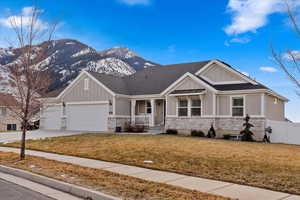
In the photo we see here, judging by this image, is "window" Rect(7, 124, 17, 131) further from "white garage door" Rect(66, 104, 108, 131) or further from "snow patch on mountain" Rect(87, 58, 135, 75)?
"snow patch on mountain" Rect(87, 58, 135, 75)

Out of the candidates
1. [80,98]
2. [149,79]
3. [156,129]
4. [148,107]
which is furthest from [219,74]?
[80,98]

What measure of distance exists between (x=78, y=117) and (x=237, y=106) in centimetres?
1421

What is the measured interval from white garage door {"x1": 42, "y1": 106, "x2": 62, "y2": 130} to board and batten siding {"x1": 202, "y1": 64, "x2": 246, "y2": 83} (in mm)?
14491

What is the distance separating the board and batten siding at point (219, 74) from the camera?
21989mm

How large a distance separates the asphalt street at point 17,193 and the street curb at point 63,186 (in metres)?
0.63

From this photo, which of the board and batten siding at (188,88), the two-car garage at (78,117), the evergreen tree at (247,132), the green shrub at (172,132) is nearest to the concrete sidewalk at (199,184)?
the evergreen tree at (247,132)

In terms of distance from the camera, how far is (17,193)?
21.7 feet

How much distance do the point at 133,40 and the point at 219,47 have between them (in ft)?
38.4

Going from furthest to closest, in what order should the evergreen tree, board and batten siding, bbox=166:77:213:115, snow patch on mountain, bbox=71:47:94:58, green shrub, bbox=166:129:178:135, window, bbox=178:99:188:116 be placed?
1. snow patch on mountain, bbox=71:47:94:58
2. window, bbox=178:99:188:116
3. green shrub, bbox=166:129:178:135
4. board and batten siding, bbox=166:77:213:115
5. the evergreen tree

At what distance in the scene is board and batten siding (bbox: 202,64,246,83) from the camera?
72.1 ft

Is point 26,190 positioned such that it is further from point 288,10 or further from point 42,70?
point 288,10

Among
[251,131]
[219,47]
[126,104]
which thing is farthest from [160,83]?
[251,131]

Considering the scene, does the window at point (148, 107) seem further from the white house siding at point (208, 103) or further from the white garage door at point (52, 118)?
the white garage door at point (52, 118)

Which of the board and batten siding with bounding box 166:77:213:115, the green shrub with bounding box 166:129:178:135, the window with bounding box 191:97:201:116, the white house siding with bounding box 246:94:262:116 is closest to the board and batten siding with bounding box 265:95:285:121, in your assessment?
the white house siding with bounding box 246:94:262:116
